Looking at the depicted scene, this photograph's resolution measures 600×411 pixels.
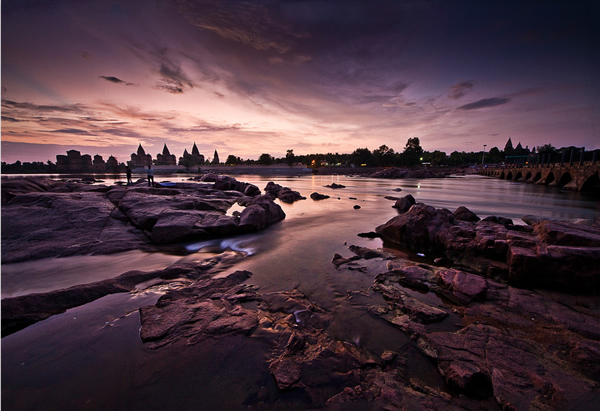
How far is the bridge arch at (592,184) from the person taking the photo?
26.9 meters

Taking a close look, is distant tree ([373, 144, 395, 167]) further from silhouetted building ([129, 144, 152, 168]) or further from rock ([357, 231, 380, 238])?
silhouetted building ([129, 144, 152, 168])

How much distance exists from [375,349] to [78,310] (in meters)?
5.39

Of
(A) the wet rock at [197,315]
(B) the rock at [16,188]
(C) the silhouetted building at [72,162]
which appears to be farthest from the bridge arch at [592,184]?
(C) the silhouetted building at [72,162]

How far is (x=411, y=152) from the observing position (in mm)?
113688

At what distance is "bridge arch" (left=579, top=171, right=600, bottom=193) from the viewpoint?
26922 millimetres

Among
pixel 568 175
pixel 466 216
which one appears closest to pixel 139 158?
pixel 466 216

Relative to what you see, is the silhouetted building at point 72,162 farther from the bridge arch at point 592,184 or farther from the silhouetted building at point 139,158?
the bridge arch at point 592,184

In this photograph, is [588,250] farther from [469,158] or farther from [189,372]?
[469,158]

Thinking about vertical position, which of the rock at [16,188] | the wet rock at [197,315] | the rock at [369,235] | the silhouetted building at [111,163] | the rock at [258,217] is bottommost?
the rock at [369,235]

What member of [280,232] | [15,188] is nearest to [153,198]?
[280,232]

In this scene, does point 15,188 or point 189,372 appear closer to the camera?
point 189,372

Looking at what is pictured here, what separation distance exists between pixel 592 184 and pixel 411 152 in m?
91.7

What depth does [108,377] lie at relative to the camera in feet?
9.37

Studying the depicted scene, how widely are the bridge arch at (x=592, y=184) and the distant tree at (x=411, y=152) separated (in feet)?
292
